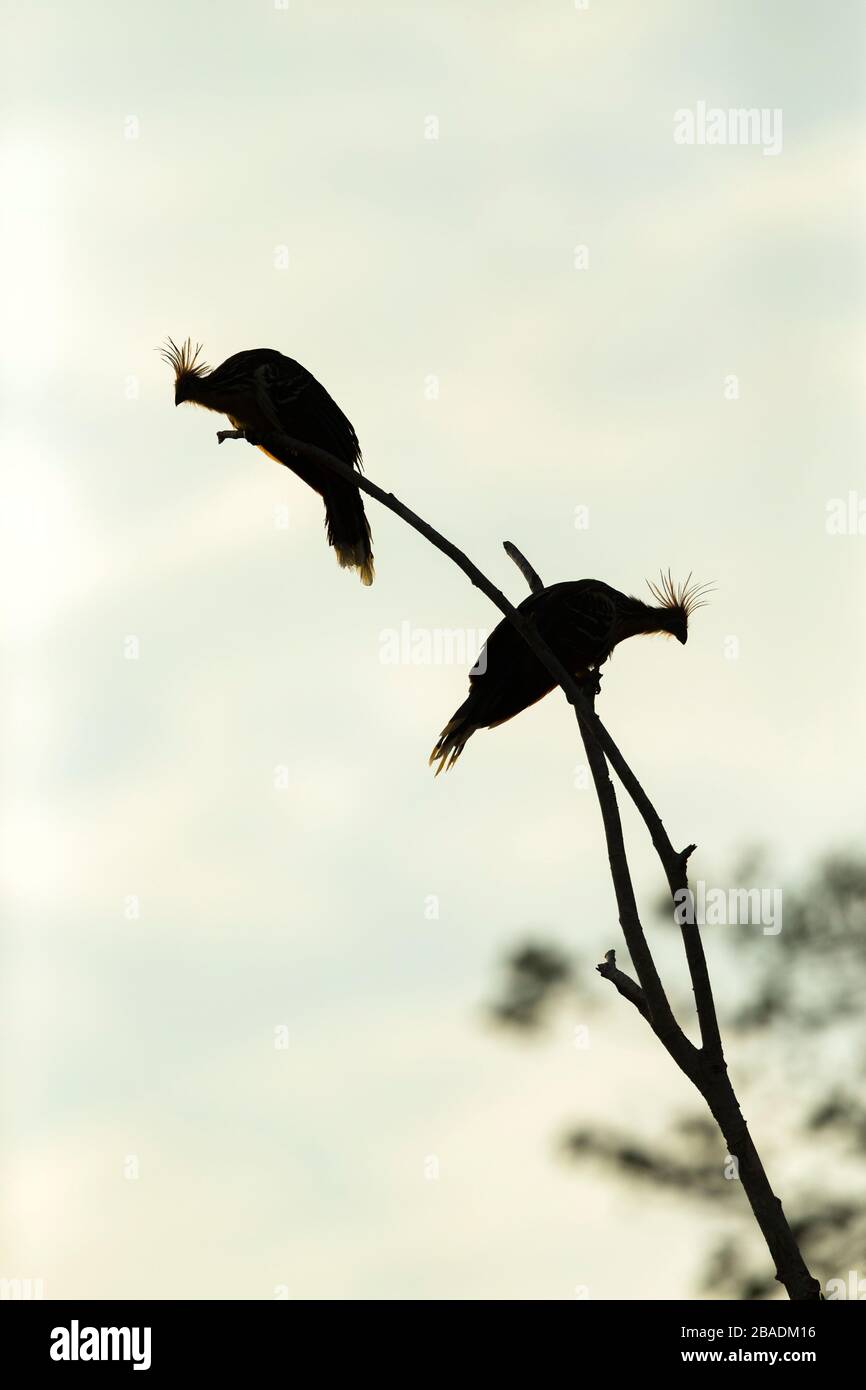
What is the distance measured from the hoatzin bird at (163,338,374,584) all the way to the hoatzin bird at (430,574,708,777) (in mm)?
1098

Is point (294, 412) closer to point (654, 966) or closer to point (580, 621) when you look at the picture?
point (580, 621)

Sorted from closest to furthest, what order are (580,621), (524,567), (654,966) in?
(654,966) < (524,567) < (580,621)

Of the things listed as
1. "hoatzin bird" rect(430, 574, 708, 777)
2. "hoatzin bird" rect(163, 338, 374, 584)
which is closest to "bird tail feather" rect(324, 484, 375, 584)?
"hoatzin bird" rect(163, 338, 374, 584)

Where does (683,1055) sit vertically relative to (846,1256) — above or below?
above

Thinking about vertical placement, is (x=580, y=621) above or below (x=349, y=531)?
below

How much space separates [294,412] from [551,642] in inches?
63.8

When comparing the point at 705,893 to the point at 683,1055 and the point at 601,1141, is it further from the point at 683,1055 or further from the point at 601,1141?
the point at 601,1141

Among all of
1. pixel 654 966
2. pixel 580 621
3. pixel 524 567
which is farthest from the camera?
pixel 580 621

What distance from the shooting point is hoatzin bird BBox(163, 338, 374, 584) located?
239 inches

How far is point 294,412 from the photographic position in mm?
6363

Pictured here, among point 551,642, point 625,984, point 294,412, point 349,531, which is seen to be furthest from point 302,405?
point 625,984
